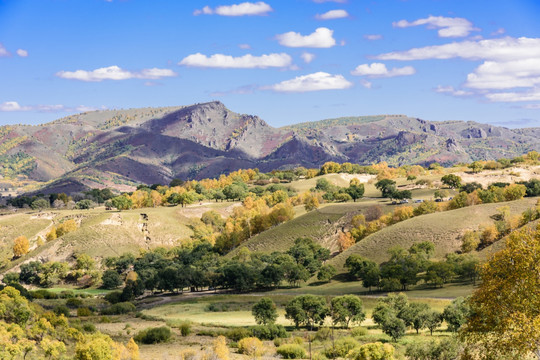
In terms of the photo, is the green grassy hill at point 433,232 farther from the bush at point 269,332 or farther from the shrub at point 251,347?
the shrub at point 251,347

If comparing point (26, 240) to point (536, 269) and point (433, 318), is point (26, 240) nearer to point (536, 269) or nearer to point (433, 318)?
point (433, 318)

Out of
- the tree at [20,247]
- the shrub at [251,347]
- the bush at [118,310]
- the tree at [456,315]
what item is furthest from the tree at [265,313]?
the tree at [20,247]

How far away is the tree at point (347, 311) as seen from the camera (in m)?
78.2

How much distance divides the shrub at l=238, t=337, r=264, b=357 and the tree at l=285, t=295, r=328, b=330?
18.2m

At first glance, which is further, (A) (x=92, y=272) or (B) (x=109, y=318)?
(A) (x=92, y=272)

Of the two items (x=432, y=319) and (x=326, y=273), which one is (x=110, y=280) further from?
(x=432, y=319)

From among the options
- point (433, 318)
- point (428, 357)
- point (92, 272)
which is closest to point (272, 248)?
point (92, 272)

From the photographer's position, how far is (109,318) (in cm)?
9169

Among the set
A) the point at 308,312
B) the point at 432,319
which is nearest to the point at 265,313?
the point at 308,312

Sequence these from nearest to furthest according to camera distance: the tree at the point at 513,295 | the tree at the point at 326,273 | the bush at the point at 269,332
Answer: the tree at the point at 513,295 → the bush at the point at 269,332 → the tree at the point at 326,273

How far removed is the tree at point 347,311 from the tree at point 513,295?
4653cm

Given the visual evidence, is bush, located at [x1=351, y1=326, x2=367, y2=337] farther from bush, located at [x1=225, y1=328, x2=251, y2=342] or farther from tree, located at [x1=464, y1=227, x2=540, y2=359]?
tree, located at [x1=464, y1=227, x2=540, y2=359]

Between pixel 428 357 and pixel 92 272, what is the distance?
12172 centimetres

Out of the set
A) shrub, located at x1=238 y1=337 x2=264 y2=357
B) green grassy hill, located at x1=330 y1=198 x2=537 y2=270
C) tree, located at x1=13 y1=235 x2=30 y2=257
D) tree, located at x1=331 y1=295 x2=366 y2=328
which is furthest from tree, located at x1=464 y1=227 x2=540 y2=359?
tree, located at x1=13 y1=235 x2=30 y2=257
